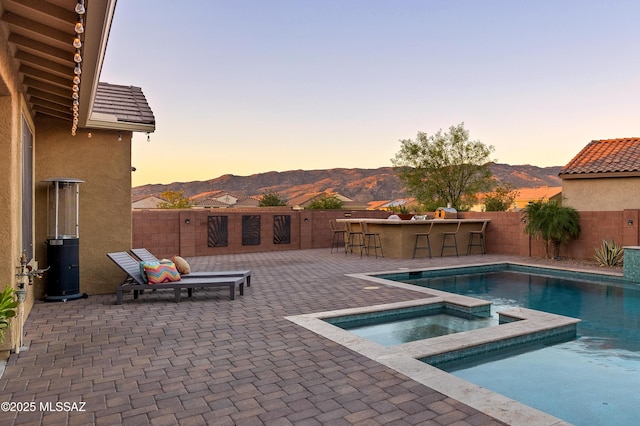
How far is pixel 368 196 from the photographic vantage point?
288 ft

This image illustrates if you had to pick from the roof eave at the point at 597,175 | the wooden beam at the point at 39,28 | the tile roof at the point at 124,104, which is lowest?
the roof eave at the point at 597,175

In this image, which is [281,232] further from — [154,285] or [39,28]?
[39,28]

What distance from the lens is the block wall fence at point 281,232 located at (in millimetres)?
12195

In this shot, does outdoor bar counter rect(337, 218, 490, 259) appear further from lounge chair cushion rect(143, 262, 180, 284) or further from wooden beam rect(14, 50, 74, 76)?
wooden beam rect(14, 50, 74, 76)

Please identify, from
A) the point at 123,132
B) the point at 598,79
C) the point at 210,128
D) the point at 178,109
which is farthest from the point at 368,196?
the point at 123,132

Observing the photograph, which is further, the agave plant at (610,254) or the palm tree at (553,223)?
the palm tree at (553,223)

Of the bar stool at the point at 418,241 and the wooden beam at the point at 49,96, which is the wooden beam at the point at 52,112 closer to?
the wooden beam at the point at 49,96

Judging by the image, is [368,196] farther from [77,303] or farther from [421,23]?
[77,303]

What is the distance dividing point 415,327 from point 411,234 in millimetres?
7692

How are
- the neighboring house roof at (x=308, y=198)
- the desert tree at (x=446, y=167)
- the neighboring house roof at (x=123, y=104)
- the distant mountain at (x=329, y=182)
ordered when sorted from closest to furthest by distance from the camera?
the neighboring house roof at (x=123, y=104) < the desert tree at (x=446, y=167) < the neighboring house roof at (x=308, y=198) < the distant mountain at (x=329, y=182)

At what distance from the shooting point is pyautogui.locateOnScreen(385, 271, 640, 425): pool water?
356cm

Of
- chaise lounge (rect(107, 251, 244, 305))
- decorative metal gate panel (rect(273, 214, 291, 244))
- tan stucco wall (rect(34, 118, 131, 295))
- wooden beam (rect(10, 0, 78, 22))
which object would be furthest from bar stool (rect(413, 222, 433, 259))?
wooden beam (rect(10, 0, 78, 22))

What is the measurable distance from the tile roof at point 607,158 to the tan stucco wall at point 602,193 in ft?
1.26

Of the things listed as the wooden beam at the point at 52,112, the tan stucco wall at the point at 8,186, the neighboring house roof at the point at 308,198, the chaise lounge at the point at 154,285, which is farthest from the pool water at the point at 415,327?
the neighboring house roof at the point at 308,198
